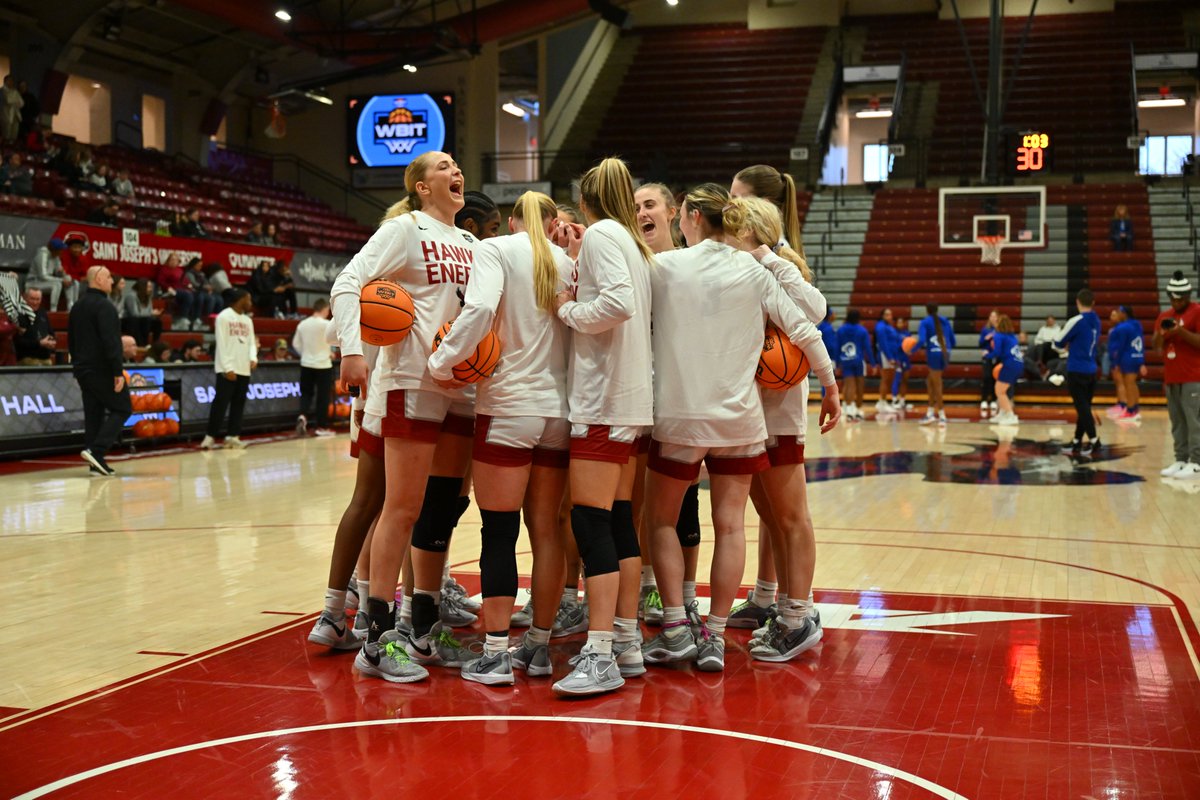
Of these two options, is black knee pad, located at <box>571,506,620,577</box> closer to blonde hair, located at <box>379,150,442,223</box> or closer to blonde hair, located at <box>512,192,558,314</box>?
blonde hair, located at <box>512,192,558,314</box>

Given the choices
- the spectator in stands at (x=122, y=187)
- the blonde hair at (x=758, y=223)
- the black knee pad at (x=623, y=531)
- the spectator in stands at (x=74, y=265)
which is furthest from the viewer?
the spectator in stands at (x=122, y=187)

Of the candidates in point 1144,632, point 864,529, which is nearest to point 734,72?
point 864,529

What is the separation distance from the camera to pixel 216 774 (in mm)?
2984

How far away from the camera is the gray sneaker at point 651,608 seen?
4.66 m

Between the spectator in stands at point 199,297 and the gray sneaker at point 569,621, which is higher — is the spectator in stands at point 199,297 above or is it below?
above

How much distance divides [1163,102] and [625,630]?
1159 inches

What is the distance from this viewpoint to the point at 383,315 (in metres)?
3.88

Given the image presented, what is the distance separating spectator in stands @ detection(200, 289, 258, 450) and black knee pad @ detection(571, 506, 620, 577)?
870 centimetres

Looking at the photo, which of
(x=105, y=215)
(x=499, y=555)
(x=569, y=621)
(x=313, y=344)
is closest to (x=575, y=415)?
(x=499, y=555)

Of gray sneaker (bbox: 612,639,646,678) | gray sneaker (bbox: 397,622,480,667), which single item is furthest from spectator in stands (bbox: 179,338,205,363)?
gray sneaker (bbox: 612,639,646,678)

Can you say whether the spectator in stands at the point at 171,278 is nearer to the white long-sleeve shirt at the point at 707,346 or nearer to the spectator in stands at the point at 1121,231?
the white long-sleeve shirt at the point at 707,346

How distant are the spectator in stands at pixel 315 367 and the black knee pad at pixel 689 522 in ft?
31.7

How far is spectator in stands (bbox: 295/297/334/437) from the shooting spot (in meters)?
13.6

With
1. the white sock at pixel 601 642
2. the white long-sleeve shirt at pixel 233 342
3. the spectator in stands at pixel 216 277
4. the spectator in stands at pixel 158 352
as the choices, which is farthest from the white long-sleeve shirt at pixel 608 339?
the spectator in stands at pixel 216 277
